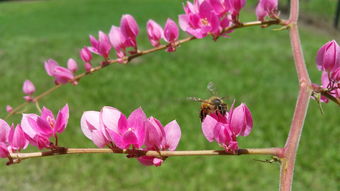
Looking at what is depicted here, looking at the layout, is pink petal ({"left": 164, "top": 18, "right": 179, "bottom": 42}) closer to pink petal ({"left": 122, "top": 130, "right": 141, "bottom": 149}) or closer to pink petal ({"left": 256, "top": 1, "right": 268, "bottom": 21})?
pink petal ({"left": 256, "top": 1, "right": 268, "bottom": 21})

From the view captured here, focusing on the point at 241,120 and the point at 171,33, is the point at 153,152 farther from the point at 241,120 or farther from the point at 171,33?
the point at 171,33

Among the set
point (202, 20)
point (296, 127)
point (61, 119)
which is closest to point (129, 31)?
point (202, 20)

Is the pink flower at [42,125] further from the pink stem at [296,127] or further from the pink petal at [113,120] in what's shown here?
the pink stem at [296,127]

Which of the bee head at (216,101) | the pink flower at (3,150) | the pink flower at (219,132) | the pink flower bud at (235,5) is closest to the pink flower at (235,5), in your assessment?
the pink flower bud at (235,5)

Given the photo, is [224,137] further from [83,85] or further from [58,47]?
[58,47]

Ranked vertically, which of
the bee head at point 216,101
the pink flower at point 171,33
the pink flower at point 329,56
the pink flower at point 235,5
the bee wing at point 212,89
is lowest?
the bee wing at point 212,89

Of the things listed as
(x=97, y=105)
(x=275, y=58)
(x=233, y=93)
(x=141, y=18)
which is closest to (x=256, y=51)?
(x=275, y=58)
